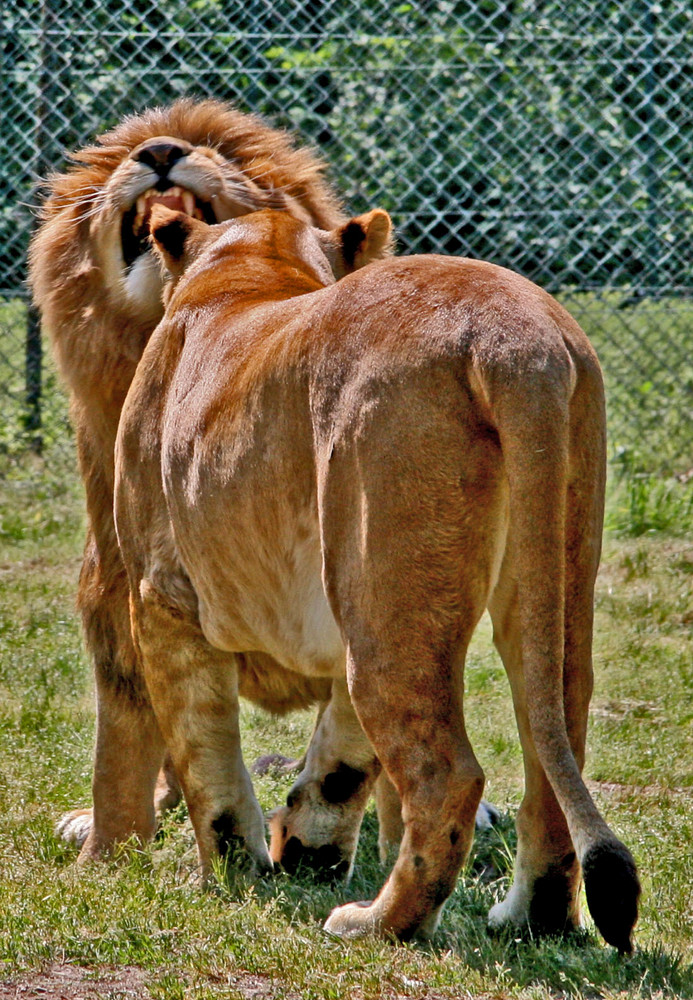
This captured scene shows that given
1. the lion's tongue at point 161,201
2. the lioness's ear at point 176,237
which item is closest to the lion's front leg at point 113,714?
the lioness's ear at point 176,237

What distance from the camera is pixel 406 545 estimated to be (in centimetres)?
263

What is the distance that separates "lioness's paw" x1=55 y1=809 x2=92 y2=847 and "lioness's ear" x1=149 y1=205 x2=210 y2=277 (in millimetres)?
1617

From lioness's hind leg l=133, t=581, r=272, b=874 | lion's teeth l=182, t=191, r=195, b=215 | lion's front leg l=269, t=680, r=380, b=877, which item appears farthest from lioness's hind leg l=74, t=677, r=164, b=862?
lion's teeth l=182, t=191, r=195, b=215

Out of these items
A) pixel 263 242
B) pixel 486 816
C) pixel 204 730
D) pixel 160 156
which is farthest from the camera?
pixel 160 156

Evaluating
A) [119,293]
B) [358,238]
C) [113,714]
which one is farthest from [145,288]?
[113,714]

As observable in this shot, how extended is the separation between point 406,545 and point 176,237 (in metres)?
1.57

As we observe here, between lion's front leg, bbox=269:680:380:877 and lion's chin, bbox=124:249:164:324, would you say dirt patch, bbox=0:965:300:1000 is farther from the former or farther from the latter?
lion's chin, bbox=124:249:164:324

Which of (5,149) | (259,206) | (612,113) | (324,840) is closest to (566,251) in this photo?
(612,113)

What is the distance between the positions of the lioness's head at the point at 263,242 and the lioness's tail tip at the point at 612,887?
1809 mm

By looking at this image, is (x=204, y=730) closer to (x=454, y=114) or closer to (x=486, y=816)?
(x=486, y=816)

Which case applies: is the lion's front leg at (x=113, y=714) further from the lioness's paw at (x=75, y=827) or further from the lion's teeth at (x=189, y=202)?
the lion's teeth at (x=189, y=202)

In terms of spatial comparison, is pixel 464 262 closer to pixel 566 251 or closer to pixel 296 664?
pixel 296 664

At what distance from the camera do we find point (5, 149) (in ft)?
27.2

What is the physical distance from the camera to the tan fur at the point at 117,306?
399 centimetres
